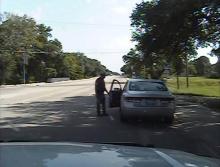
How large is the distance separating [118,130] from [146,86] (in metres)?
3.31

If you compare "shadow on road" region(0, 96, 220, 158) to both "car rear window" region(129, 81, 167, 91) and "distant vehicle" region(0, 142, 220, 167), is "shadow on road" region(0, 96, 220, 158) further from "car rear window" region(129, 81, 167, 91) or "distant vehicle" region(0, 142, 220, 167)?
"distant vehicle" region(0, 142, 220, 167)

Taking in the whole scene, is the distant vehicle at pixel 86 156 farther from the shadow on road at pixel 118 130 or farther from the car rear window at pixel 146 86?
the car rear window at pixel 146 86

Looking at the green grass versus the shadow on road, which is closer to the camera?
the shadow on road

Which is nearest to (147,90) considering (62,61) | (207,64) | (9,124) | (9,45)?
(9,124)

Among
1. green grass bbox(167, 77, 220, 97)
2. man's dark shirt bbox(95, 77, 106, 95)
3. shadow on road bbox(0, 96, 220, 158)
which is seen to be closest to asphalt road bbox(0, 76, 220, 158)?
shadow on road bbox(0, 96, 220, 158)

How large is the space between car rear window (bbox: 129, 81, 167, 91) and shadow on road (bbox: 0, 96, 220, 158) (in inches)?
42.9

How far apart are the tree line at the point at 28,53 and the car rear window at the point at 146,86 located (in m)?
61.6

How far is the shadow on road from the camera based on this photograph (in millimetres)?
13258

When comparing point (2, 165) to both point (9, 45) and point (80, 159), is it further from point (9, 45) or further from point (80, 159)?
point (9, 45)

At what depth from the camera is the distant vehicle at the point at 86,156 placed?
3.56 meters

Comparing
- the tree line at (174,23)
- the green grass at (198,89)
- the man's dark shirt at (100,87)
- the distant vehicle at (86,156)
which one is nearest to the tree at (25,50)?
the green grass at (198,89)

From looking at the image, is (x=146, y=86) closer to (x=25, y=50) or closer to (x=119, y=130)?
(x=119, y=130)

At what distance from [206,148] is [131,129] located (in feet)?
13.1

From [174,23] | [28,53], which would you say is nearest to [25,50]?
[28,53]
